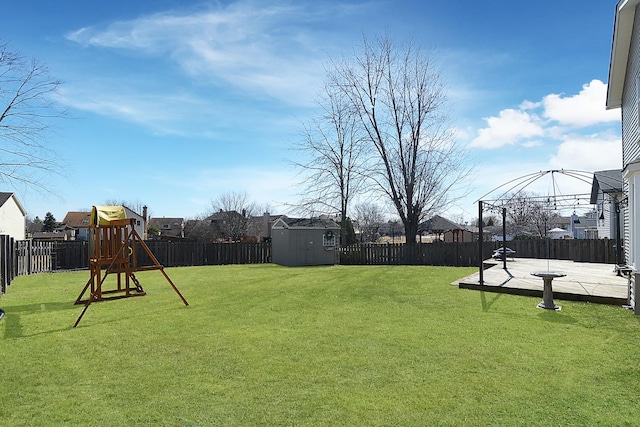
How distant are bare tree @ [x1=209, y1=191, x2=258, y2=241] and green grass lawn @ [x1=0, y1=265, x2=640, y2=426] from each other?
1620 inches

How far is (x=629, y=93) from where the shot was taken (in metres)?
11.8

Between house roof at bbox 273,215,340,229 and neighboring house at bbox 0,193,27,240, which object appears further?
neighboring house at bbox 0,193,27,240

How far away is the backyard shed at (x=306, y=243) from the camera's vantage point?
69.3 ft

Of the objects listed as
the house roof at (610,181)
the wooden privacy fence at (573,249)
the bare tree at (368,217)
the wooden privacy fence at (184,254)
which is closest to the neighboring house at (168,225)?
the bare tree at (368,217)

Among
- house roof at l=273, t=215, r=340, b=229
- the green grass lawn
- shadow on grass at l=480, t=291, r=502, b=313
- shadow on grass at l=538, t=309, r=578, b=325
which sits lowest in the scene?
the green grass lawn

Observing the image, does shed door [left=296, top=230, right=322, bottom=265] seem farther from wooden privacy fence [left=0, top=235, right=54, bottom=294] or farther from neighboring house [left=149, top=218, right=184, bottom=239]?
neighboring house [left=149, top=218, right=184, bottom=239]

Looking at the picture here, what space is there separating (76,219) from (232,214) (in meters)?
30.0

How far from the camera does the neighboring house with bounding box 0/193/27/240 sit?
2591 centimetres

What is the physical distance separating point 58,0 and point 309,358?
11186 mm

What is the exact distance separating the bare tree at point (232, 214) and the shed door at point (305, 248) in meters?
28.1

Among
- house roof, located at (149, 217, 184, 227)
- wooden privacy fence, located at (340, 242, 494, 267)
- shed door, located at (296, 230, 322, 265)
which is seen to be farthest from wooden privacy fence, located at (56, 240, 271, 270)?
house roof, located at (149, 217, 184, 227)

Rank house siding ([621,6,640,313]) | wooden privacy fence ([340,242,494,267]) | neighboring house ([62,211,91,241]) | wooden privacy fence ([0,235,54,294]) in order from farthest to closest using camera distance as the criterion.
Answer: neighboring house ([62,211,91,241]), wooden privacy fence ([340,242,494,267]), wooden privacy fence ([0,235,54,294]), house siding ([621,6,640,313])

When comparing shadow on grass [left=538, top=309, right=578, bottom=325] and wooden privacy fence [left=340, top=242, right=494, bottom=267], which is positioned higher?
wooden privacy fence [left=340, top=242, right=494, bottom=267]

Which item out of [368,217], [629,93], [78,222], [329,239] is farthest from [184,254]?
[78,222]
